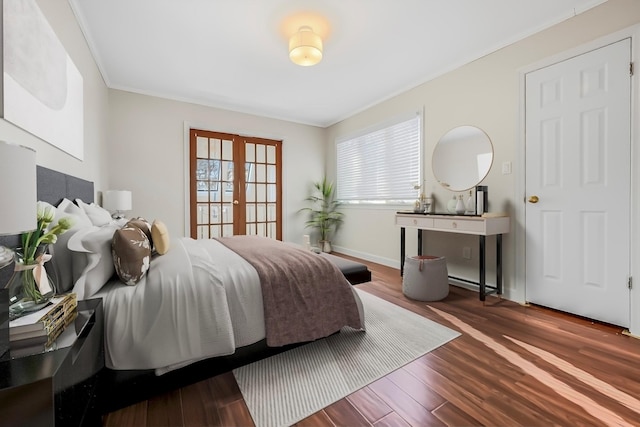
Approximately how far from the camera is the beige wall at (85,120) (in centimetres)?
158

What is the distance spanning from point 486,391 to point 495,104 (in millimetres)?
2650

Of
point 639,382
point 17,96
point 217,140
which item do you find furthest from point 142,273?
point 217,140

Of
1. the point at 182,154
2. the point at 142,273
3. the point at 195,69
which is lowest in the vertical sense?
the point at 142,273

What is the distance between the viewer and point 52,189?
1667mm

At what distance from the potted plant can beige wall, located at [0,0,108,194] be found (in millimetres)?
3150

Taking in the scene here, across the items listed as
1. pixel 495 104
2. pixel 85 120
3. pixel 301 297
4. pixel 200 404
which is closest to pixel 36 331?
pixel 200 404

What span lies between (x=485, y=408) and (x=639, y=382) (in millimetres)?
952

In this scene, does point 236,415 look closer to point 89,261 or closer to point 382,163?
point 89,261

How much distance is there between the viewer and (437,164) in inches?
133

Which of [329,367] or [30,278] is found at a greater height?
[30,278]

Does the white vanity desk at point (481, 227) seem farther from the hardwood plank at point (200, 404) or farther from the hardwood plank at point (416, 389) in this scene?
the hardwood plank at point (200, 404)

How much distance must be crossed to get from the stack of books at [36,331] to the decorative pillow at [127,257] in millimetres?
417

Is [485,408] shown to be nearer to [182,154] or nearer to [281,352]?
[281,352]

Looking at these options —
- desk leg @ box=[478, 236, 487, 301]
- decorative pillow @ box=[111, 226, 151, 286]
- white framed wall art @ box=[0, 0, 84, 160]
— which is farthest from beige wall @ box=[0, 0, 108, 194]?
desk leg @ box=[478, 236, 487, 301]
